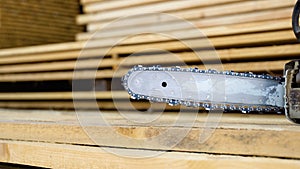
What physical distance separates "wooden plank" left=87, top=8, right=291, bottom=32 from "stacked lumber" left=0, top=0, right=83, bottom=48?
2.90ft

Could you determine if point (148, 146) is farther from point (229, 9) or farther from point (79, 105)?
point (79, 105)

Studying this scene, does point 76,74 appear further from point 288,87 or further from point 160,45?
point 288,87

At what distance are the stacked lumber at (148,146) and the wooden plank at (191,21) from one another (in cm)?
134

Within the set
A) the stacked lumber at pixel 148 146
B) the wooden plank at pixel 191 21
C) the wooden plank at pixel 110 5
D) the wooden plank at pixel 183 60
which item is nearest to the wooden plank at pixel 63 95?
the wooden plank at pixel 183 60

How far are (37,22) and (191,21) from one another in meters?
1.75

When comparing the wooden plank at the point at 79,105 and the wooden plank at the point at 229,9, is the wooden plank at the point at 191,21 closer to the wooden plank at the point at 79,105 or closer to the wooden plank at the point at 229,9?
the wooden plank at the point at 229,9

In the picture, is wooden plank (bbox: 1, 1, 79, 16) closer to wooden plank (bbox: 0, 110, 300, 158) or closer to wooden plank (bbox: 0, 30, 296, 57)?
wooden plank (bbox: 0, 30, 296, 57)

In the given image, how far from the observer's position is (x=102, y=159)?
3.38 ft

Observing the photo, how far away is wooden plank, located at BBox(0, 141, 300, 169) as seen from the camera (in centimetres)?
84

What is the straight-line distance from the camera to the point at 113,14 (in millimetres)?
2885

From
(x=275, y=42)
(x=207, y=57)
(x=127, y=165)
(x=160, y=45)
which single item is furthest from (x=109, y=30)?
(x=127, y=165)

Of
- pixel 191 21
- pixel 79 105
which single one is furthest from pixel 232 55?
pixel 79 105

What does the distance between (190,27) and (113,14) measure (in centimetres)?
58

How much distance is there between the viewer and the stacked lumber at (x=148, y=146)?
83 centimetres
